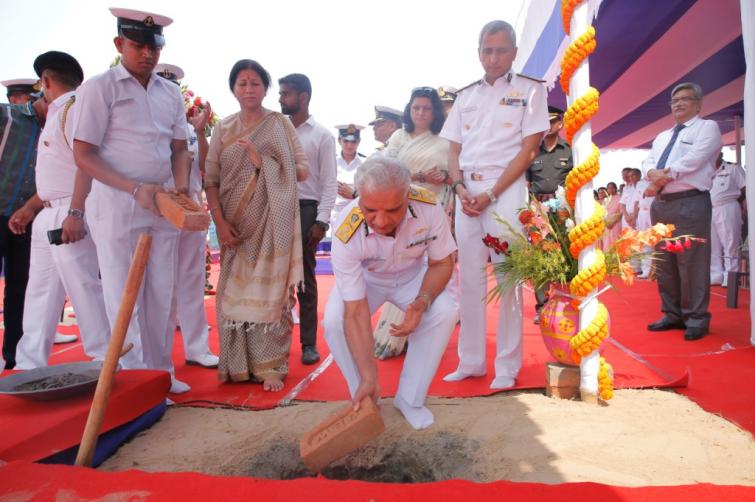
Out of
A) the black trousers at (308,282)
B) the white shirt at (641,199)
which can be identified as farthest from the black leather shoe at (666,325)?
the white shirt at (641,199)

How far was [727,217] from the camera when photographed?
6.84 meters

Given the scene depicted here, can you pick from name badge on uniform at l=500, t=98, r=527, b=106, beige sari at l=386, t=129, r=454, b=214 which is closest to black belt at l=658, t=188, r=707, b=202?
beige sari at l=386, t=129, r=454, b=214

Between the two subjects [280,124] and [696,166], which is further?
[696,166]

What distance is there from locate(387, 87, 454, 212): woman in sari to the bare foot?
65.6 inches

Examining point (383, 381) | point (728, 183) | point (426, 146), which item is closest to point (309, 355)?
point (383, 381)

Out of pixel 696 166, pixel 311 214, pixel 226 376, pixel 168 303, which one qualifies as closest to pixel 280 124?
pixel 311 214

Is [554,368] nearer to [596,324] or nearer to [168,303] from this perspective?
[596,324]

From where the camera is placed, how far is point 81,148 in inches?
103

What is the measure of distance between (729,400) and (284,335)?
2.40 m

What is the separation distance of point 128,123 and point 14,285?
1810 millimetres

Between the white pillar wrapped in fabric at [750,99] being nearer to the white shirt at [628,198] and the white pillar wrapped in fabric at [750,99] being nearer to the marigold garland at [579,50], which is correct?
the marigold garland at [579,50]

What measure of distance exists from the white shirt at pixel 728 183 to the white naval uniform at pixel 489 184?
5.11 meters

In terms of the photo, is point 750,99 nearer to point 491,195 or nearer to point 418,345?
point 491,195

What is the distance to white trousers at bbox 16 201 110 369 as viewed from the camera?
307 centimetres
